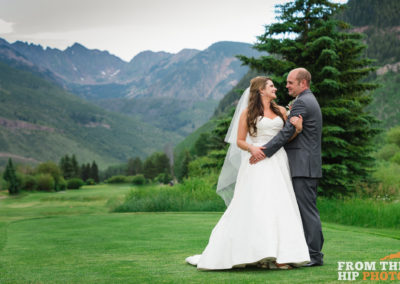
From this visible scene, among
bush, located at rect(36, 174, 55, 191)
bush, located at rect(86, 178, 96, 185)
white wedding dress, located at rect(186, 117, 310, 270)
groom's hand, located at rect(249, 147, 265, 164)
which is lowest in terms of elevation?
bush, located at rect(86, 178, 96, 185)

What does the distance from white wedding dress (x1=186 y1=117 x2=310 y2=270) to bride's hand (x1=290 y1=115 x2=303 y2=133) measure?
24 centimetres

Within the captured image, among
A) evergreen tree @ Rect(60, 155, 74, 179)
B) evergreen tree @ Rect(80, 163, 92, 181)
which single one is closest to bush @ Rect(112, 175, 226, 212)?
evergreen tree @ Rect(60, 155, 74, 179)

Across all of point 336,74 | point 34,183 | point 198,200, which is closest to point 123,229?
point 198,200

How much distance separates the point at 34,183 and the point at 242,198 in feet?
273

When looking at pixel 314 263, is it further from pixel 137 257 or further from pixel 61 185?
pixel 61 185

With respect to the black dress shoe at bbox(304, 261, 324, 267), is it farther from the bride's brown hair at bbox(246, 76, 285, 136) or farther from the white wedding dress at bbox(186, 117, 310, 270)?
the bride's brown hair at bbox(246, 76, 285, 136)

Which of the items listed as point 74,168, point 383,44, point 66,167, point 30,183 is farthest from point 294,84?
point 383,44

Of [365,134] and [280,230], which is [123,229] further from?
[365,134]

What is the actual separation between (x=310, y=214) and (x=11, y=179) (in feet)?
258

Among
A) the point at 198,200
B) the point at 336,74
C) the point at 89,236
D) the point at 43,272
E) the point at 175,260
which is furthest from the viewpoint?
the point at 198,200

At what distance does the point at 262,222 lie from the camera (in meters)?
5.34

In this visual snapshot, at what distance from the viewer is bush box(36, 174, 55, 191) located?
82.5m

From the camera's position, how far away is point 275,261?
5.35m

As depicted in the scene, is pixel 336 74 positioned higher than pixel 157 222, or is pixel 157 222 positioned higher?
pixel 336 74
